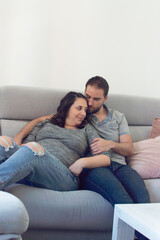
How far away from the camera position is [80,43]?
108 inches

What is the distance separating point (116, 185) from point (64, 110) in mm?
671

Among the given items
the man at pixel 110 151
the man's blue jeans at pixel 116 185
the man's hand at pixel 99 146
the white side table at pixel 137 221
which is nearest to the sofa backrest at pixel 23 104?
the man at pixel 110 151

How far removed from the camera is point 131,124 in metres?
2.39

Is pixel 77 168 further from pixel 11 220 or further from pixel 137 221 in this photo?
pixel 11 220

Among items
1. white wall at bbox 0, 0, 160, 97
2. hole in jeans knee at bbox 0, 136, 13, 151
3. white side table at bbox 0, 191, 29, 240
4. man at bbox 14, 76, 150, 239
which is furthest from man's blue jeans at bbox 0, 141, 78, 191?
white wall at bbox 0, 0, 160, 97

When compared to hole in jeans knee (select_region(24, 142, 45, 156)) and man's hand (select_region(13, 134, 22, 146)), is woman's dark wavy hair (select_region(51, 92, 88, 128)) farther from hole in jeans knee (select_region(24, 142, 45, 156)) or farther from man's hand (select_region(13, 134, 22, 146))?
hole in jeans knee (select_region(24, 142, 45, 156))

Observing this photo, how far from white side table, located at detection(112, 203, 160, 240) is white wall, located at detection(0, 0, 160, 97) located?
1.71 metres

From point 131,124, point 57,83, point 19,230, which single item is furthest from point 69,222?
point 57,83

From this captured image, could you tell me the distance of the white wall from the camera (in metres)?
2.62

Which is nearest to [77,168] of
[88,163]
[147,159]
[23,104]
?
[88,163]

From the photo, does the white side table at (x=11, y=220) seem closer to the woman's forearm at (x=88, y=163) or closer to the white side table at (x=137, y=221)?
the white side table at (x=137, y=221)

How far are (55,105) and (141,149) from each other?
0.69 meters

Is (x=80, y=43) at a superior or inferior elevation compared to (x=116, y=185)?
superior

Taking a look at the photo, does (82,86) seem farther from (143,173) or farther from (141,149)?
(143,173)
